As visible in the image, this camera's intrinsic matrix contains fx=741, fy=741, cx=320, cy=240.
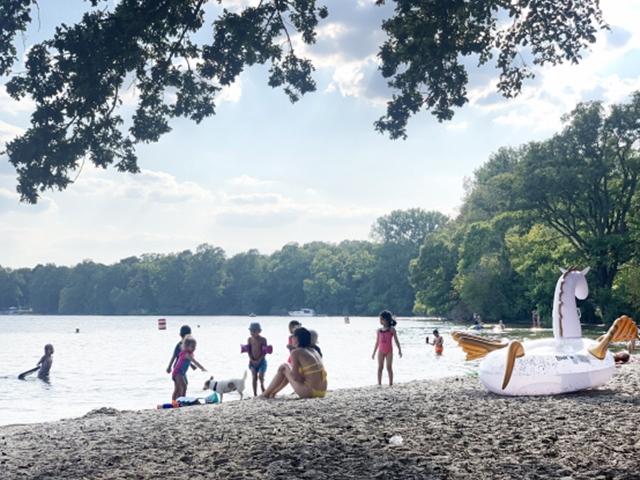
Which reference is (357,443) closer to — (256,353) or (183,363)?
(183,363)

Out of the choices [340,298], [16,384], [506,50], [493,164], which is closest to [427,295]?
[493,164]

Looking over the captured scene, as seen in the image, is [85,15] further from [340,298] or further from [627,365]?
[340,298]

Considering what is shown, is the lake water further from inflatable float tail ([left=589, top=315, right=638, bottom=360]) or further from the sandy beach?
inflatable float tail ([left=589, top=315, right=638, bottom=360])

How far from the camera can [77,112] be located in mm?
11922

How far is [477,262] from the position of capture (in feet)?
303

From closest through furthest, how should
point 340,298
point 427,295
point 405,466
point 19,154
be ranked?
point 405,466 < point 19,154 < point 427,295 < point 340,298

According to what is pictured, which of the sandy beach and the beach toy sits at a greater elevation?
the beach toy

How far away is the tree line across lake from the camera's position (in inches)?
2331

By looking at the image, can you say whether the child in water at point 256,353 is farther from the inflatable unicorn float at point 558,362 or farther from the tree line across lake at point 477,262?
the tree line across lake at point 477,262

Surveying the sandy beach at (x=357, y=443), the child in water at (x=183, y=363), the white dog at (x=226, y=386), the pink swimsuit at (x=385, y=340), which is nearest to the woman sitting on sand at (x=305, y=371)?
the sandy beach at (x=357, y=443)

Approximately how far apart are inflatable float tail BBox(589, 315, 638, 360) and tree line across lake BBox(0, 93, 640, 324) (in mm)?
42453

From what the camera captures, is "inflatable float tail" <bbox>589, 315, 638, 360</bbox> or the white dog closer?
"inflatable float tail" <bbox>589, 315, 638, 360</bbox>

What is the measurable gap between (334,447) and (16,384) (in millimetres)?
23856

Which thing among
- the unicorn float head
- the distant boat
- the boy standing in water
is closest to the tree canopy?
the unicorn float head
